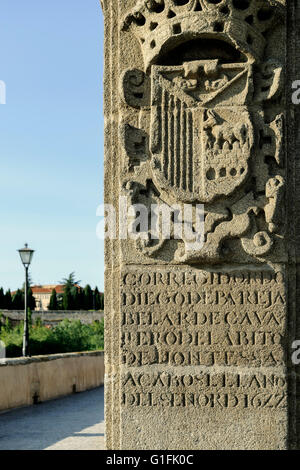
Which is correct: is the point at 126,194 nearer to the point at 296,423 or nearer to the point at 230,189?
the point at 230,189

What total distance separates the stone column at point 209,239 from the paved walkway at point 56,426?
3267 millimetres

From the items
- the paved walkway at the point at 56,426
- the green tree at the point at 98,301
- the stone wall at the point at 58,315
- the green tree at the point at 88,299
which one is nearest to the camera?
the paved walkway at the point at 56,426

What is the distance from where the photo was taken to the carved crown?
403cm

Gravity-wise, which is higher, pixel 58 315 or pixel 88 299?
pixel 88 299

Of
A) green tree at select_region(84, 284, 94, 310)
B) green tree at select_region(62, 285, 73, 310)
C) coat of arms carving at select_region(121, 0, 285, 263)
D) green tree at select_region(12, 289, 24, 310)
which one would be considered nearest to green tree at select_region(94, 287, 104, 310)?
green tree at select_region(84, 284, 94, 310)

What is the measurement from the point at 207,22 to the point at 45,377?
29.0ft

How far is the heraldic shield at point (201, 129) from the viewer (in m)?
4.05

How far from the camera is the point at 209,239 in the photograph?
4.04 m

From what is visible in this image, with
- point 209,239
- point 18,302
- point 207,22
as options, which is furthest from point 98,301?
point 207,22

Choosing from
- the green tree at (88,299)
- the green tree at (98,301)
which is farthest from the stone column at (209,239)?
the green tree at (98,301)

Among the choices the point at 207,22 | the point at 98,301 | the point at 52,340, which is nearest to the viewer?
the point at 207,22

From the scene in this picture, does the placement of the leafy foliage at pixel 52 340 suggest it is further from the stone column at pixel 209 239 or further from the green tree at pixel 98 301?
the green tree at pixel 98 301

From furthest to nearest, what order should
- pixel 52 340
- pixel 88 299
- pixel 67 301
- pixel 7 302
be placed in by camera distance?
pixel 88 299
pixel 67 301
pixel 7 302
pixel 52 340

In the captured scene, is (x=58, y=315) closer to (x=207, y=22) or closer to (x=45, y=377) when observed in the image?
(x=45, y=377)
